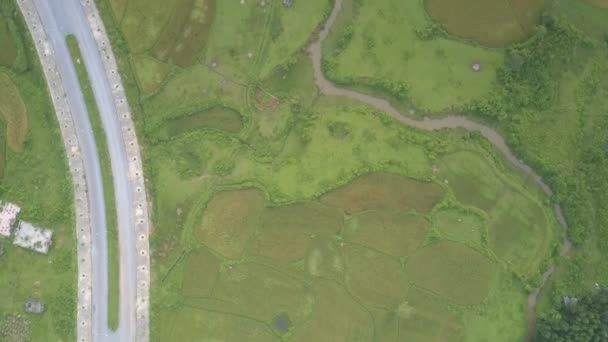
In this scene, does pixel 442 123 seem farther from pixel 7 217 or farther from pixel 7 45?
pixel 7 45

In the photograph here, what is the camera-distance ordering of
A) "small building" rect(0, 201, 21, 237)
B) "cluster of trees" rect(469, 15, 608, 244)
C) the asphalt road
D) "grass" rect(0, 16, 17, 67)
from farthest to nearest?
"grass" rect(0, 16, 17, 67), "small building" rect(0, 201, 21, 237), the asphalt road, "cluster of trees" rect(469, 15, 608, 244)

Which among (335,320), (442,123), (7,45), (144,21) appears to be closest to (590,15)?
(442,123)

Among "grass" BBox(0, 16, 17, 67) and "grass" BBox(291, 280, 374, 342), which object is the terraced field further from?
"grass" BBox(0, 16, 17, 67)

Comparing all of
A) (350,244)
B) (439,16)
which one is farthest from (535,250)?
(439,16)

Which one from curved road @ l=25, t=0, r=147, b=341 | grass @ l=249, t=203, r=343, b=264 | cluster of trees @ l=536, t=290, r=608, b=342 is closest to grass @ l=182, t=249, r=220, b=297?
grass @ l=249, t=203, r=343, b=264

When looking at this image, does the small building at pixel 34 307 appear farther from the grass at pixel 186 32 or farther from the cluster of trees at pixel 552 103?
the cluster of trees at pixel 552 103

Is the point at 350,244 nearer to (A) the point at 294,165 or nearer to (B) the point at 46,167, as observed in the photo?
(A) the point at 294,165
